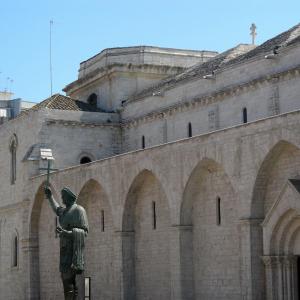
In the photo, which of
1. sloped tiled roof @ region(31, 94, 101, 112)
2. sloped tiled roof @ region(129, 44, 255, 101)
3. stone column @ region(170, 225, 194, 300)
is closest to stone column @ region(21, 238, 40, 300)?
sloped tiled roof @ region(31, 94, 101, 112)

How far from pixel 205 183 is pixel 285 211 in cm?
460

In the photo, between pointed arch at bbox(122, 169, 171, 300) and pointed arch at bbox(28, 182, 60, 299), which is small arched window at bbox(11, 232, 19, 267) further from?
pointed arch at bbox(122, 169, 171, 300)

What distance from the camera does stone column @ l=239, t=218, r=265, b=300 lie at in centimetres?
2375

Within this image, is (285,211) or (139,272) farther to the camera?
(139,272)

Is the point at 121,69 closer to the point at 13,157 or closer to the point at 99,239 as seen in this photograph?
the point at 13,157

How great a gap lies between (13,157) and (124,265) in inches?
485

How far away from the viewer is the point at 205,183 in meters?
26.7

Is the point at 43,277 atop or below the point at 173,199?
below

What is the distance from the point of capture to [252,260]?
2378cm

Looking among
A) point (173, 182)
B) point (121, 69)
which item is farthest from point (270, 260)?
point (121, 69)

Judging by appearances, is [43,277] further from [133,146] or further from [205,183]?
[205,183]

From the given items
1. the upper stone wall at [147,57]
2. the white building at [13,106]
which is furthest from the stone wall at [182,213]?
the white building at [13,106]

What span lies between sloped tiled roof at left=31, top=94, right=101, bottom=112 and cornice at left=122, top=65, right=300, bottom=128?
248cm

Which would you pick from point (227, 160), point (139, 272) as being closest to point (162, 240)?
point (139, 272)
